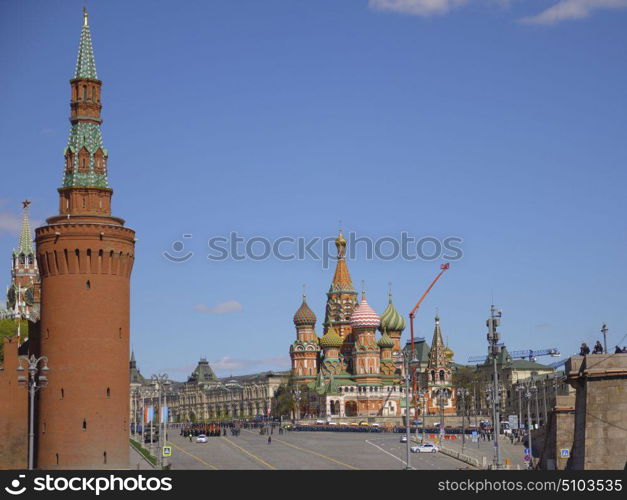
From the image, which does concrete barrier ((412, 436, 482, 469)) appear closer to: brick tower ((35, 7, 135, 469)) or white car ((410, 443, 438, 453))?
white car ((410, 443, 438, 453))

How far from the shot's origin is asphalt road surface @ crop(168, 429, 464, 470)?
300ft

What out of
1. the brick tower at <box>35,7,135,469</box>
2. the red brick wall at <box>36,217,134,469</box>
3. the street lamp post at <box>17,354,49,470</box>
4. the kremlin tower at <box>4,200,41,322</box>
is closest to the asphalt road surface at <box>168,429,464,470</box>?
the red brick wall at <box>36,217,134,469</box>

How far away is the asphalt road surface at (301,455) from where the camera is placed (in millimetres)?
91500

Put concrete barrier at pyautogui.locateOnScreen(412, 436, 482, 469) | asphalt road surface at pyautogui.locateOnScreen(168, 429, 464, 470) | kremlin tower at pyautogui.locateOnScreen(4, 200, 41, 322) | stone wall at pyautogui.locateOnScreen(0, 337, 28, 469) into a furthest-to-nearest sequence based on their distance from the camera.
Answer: kremlin tower at pyautogui.locateOnScreen(4, 200, 41, 322), asphalt road surface at pyautogui.locateOnScreen(168, 429, 464, 470), concrete barrier at pyautogui.locateOnScreen(412, 436, 482, 469), stone wall at pyautogui.locateOnScreen(0, 337, 28, 469)

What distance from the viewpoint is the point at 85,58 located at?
301ft

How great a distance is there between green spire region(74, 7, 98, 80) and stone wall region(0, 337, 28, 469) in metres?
22.6

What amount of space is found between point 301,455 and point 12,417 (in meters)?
28.6

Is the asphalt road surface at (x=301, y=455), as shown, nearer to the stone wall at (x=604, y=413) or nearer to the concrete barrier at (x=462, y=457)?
the concrete barrier at (x=462, y=457)

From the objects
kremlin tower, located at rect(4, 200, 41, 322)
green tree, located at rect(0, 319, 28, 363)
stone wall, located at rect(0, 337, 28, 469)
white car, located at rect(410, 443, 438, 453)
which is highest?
kremlin tower, located at rect(4, 200, 41, 322)

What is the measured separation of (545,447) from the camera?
7438 cm
